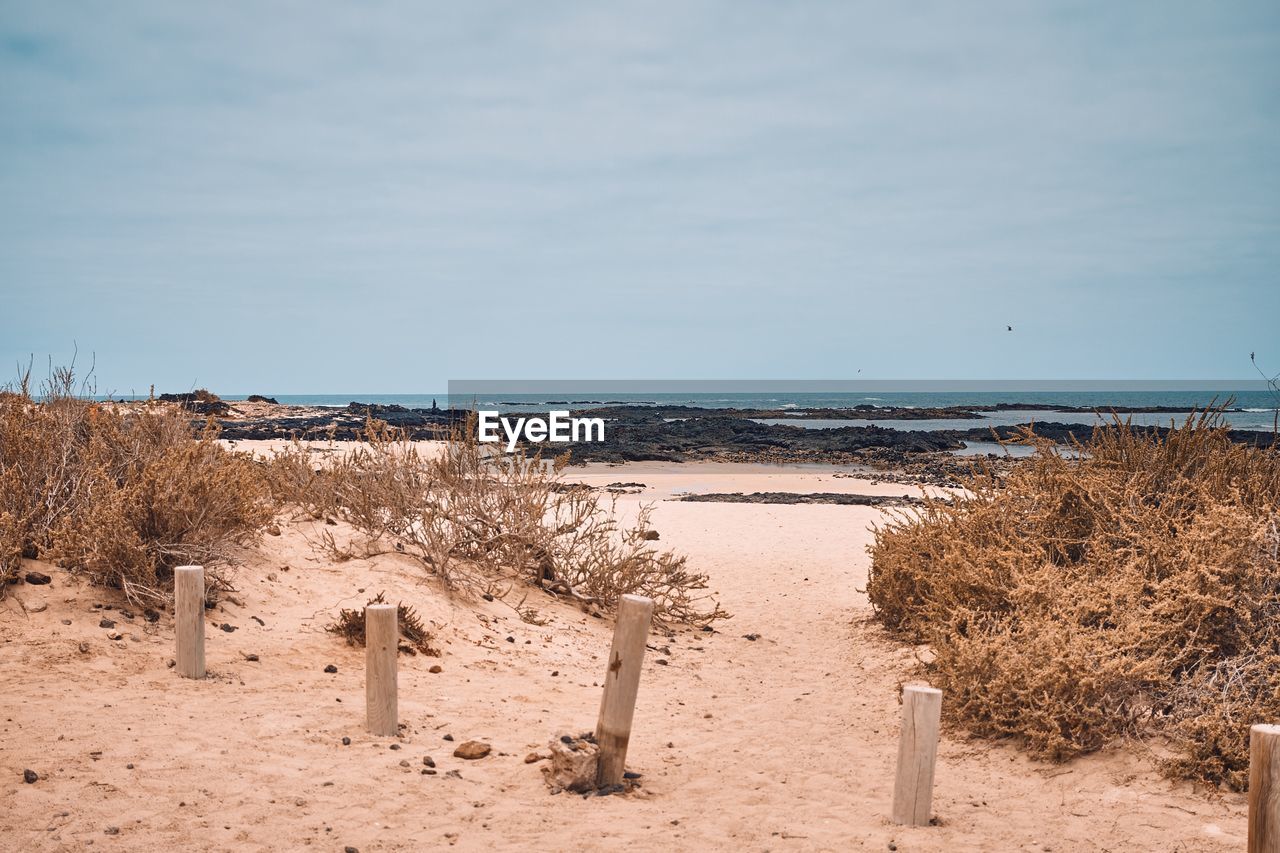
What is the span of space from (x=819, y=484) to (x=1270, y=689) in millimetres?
19134

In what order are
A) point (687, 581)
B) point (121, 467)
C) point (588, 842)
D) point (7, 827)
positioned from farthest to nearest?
point (687, 581), point (121, 467), point (588, 842), point (7, 827)

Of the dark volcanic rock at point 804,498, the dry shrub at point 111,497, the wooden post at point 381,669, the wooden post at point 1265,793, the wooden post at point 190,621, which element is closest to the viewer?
the wooden post at point 1265,793

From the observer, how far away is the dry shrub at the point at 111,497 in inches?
280

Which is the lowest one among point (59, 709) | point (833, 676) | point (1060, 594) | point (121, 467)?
point (833, 676)

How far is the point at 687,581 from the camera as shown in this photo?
401 inches

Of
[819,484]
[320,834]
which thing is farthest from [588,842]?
[819,484]

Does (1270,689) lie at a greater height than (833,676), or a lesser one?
greater

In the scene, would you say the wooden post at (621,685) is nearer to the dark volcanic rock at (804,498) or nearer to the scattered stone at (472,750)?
the scattered stone at (472,750)

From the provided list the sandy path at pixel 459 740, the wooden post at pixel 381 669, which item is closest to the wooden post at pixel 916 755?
the sandy path at pixel 459 740

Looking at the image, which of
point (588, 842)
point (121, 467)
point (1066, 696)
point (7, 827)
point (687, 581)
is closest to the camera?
point (7, 827)

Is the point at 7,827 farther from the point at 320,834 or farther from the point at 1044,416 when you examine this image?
the point at 1044,416

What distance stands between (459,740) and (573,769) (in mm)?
1083

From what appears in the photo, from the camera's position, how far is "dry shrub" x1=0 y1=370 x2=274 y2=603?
7105mm

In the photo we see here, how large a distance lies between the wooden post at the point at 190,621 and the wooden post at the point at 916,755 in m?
4.49
